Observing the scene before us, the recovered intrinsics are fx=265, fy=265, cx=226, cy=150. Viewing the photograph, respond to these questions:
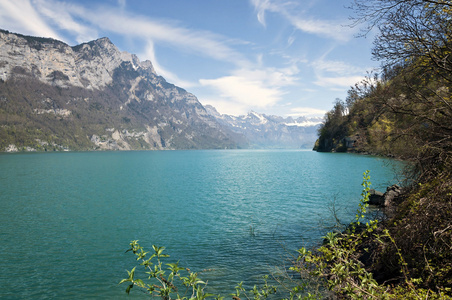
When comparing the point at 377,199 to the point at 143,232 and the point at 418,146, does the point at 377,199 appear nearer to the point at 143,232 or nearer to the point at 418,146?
the point at 418,146

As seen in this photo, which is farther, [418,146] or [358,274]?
[418,146]

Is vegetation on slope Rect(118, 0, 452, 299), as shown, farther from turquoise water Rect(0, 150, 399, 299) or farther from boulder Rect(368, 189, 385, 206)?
boulder Rect(368, 189, 385, 206)

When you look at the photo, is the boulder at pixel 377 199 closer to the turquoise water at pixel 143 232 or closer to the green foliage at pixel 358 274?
the turquoise water at pixel 143 232

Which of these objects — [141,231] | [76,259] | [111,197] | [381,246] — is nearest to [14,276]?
[76,259]

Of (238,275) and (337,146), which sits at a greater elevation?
(337,146)

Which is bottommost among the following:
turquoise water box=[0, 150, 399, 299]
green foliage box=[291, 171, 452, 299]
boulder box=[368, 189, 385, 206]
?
turquoise water box=[0, 150, 399, 299]

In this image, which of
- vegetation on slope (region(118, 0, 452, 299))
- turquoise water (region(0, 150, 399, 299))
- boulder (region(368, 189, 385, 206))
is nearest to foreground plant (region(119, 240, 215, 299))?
vegetation on slope (region(118, 0, 452, 299))

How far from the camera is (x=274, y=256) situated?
16984mm

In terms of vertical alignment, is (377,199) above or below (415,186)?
below

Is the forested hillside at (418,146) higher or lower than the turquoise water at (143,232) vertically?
higher

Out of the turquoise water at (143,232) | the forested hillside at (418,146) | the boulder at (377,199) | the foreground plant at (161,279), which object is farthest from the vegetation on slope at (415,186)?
the boulder at (377,199)

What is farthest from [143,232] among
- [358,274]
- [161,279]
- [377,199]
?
[377,199]

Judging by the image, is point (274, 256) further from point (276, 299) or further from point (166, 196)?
point (166, 196)

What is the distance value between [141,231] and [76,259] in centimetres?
650
